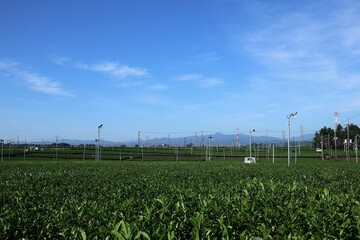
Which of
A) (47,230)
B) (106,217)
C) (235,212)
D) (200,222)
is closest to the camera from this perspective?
(200,222)

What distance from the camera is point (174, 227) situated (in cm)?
371

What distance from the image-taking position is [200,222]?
3.57m

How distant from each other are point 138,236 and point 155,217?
115 cm

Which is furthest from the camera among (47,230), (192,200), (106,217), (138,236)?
(192,200)

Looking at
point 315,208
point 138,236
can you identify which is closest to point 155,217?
point 138,236

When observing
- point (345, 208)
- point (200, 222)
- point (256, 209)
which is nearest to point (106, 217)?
point (200, 222)

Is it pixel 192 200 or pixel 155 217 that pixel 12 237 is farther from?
pixel 192 200

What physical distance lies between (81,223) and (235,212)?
76.0 inches

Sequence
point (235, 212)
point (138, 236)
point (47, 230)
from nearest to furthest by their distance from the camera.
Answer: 1. point (138, 236)
2. point (47, 230)
3. point (235, 212)

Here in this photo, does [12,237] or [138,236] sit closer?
[138,236]

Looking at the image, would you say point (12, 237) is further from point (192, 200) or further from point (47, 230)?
A: point (192, 200)

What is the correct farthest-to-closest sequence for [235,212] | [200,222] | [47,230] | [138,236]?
[235,212] < [47,230] < [200,222] < [138,236]

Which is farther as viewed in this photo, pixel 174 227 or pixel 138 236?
pixel 174 227

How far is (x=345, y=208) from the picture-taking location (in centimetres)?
477
